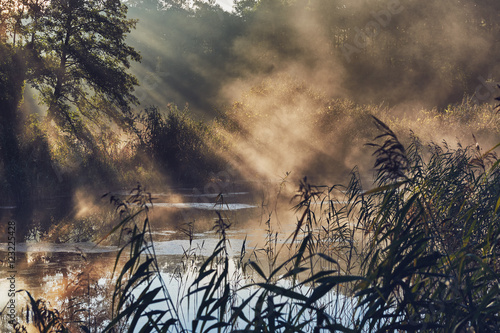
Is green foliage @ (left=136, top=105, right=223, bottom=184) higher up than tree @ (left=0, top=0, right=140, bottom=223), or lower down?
lower down

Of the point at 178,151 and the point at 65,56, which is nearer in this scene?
the point at 178,151

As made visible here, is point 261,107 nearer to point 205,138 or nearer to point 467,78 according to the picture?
point 205,138

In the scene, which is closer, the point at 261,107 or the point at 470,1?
the point at 261,107

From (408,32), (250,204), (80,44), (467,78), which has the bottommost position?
(250,204)

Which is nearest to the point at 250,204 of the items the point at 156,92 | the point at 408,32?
the point at 408,32

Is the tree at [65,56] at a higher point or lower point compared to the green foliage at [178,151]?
higher

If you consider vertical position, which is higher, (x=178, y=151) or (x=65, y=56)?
(x=65, y=56)

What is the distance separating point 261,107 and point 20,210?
1036 cm

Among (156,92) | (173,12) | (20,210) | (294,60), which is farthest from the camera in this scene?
(173,12)

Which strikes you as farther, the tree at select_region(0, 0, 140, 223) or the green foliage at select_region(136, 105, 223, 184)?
the tree at select_region(0, 0, 140, 223)

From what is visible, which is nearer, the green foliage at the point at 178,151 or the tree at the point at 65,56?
the green foliage at the point at 178,151

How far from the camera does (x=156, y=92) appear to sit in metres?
46.3

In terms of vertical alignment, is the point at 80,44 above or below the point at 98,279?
above

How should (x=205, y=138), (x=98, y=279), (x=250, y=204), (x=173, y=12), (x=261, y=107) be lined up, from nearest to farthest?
(x=98, y=279)
(x=250, y=204)
(x=205, y=138)
(x=261, y=107)
(x=173, y=12)
